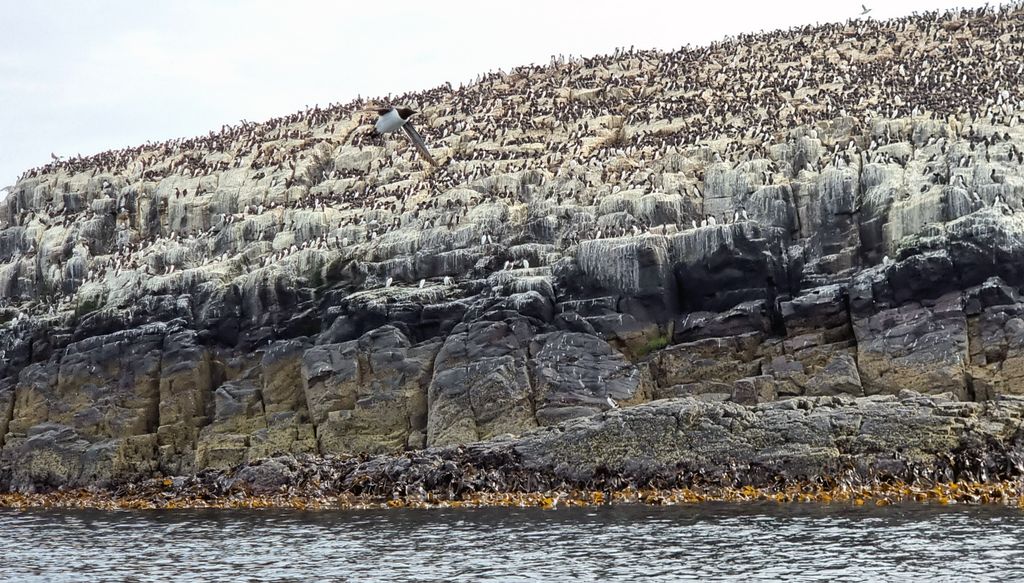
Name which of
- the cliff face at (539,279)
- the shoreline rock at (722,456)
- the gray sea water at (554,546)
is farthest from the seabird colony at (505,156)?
the gray sea water at (554,546)

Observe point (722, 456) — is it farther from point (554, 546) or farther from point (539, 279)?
point (539, 279)

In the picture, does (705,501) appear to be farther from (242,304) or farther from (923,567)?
(242,304)

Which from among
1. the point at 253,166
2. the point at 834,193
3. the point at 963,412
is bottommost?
the point at 963,412

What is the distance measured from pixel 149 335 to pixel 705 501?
27.8 m

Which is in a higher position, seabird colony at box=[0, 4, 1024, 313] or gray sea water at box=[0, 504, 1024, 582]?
seabird colony at box=[0, 4, 1024, 313]

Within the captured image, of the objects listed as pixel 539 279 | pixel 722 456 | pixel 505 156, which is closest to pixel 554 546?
pixel 722 456

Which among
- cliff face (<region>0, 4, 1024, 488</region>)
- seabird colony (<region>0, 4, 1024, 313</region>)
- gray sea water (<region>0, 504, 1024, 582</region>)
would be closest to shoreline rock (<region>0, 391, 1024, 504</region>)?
gray sea water (<region>0, 504, 1024, 582</region>)

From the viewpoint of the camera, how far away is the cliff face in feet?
148

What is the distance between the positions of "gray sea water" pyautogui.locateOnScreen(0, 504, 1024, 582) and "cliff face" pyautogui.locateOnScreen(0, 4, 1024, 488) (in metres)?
10.0

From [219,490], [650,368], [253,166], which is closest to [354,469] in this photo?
[219,490]

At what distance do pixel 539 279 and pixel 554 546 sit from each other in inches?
792

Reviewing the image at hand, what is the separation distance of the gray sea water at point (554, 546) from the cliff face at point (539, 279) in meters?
10.0

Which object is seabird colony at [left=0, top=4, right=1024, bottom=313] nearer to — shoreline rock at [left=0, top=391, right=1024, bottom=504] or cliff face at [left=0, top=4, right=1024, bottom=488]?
cliff face at [left=0, top=4, right=1024, bottom=488]

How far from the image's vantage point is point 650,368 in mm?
47125
